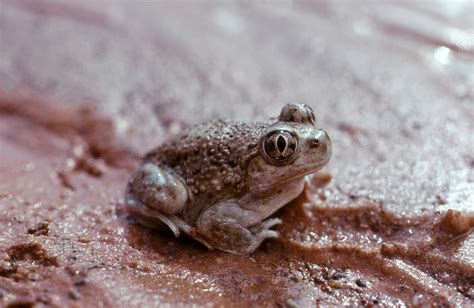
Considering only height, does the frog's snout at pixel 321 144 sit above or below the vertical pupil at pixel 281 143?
above

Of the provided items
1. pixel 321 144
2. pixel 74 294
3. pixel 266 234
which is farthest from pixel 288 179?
pixel 74 294

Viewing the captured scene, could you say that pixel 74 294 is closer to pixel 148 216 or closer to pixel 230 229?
pixel 148 216

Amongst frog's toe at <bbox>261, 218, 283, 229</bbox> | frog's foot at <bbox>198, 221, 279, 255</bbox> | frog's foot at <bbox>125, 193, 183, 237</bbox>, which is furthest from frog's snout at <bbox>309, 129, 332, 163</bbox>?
frog's foot at <bbox>125, 193, 183, 237</bbox>

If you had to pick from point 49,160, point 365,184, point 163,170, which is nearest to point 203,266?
point 163,170

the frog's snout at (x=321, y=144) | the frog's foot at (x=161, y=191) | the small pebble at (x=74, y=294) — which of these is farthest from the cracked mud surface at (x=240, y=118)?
the frog's snout at (x=321, y=144)

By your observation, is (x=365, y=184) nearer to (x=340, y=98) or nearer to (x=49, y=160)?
(x=340, y=98)

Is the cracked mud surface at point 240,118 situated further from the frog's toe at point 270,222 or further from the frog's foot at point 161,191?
the frog's foot at point 161,191

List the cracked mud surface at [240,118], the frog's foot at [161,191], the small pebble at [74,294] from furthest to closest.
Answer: the frog's foot at [161,191], the cracked mud surface at [240,118], the small pebble at [74,294]
